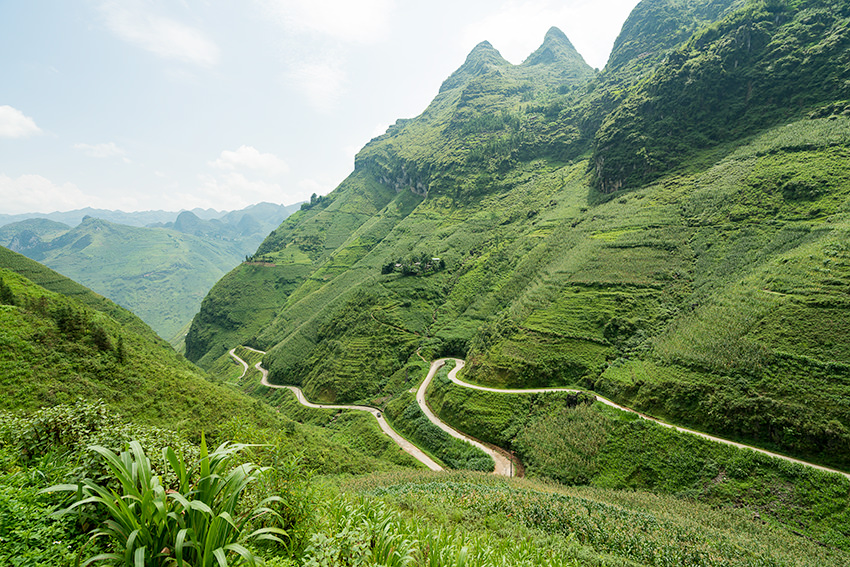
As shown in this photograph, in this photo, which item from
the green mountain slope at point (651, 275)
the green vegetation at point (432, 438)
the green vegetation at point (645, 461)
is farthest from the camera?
the green vegetation at point (432, 438)

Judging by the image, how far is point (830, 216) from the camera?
48.9 m

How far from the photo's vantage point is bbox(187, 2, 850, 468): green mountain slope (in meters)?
36.4

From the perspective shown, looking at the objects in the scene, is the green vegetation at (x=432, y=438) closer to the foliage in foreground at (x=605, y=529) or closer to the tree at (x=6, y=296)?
the foliage in foreground at (x=605, y=529)

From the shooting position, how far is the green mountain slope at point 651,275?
3638 cm

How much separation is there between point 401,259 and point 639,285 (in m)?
74.4

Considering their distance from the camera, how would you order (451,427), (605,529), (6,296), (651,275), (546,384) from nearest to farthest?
(605,529), (6,296), (546,384), (451,427), (651,275)

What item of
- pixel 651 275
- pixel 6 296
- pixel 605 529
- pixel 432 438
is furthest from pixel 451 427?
pixel 6 296

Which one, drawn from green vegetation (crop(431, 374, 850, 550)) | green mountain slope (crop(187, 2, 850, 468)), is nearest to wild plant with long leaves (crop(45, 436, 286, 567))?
green vegetation (crop(431, 374, 850, 550))

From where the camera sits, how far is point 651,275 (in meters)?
56.7

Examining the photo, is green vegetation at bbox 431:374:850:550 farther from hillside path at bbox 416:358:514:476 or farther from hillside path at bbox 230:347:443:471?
hillside path at bbox 230:347:443:471

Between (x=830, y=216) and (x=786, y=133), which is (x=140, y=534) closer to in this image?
(x=830, y=216)

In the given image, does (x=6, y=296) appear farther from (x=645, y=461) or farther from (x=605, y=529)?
(x=645, y=461)

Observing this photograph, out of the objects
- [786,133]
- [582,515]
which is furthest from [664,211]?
[582,515]

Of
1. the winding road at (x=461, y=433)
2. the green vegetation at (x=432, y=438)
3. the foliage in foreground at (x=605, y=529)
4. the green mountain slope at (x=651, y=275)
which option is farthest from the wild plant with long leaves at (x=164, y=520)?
the green mountain slope at (x=651, y=275)
